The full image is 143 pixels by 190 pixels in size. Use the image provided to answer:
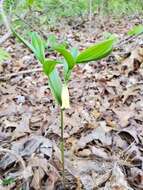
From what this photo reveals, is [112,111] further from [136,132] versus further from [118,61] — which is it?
[118,61]

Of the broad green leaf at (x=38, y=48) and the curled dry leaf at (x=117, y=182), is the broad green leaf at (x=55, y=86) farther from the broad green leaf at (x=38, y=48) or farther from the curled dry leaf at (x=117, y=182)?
the curled dry leaf at (x=117, y=182)

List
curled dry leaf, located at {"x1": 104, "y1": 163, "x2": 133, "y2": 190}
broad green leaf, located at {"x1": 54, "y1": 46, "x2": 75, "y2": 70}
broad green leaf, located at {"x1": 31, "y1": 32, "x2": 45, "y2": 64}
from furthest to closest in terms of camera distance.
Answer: curled dry leaf, located at {"x1": 104, "y1": 163, "x2": 133, "y2": 190}
broad green leaf, located at {"x1": 31, "y1": 32, "x2": 45, "y2": 64}
broad green leaf, located at {"x1": 54, "y1": 46, "x2": 75, "y2": 70}

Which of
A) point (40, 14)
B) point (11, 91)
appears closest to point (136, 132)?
point (11, 91)

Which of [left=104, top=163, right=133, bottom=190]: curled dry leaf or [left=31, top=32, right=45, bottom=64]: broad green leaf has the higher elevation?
[left=31, top=32, right=45, bottom=64]: broad green leaf

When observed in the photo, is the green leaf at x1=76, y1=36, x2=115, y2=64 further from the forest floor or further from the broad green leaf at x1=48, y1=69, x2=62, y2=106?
the forest floor

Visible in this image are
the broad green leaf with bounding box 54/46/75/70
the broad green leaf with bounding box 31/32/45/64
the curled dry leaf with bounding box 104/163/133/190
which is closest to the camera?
the broad green leaf with bounding box 54/46/75/70

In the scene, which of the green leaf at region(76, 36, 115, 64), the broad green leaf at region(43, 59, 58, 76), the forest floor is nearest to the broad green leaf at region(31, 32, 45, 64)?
the broad green leaf at region(43, 59, 58, 76)

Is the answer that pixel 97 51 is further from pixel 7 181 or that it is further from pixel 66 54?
pixel 7 181

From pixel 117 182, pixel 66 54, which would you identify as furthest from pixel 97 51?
pixel 117 182
